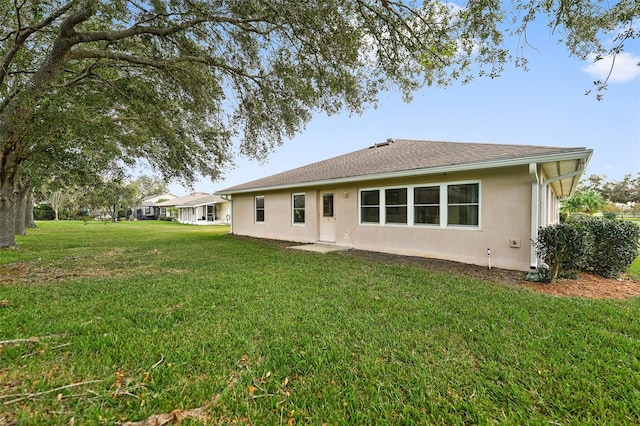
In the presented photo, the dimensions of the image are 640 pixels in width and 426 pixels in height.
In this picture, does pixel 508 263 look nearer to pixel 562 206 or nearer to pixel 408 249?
pixel 408 249

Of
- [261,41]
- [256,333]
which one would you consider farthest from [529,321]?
[261,41]

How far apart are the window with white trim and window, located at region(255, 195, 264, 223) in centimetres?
251

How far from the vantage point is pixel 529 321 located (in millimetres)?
3758

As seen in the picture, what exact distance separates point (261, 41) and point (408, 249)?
6901 mm

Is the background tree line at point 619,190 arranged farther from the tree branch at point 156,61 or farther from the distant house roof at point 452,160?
the tree branch at point 156,61

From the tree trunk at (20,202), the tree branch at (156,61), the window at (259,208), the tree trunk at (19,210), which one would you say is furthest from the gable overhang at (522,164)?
the tree trunk at (19,210)

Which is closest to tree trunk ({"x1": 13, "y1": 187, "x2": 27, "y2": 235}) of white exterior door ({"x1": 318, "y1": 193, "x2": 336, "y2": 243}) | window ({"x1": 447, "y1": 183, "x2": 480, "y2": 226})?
white exterior door ({"x1": 318, "y1": 193, "x2": 336, "y2": 243})

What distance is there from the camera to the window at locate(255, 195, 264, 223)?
14.5 meters

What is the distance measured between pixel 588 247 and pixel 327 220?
25.2ft

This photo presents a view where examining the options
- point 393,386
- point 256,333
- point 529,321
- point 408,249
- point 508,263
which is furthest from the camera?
point 408,249

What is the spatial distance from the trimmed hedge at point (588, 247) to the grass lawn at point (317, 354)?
1.17m

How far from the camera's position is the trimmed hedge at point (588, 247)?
549 centimetres

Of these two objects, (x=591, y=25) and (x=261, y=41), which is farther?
(x=261, y=41)

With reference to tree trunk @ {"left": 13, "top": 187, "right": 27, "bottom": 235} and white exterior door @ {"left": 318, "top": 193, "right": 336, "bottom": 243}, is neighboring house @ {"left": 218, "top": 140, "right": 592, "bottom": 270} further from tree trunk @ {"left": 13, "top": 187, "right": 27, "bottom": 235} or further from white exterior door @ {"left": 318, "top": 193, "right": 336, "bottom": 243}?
tree trunk @ {"left": 13, "top": 187, "right": 27, "bottom": 235}
